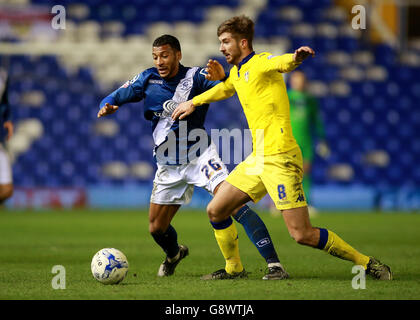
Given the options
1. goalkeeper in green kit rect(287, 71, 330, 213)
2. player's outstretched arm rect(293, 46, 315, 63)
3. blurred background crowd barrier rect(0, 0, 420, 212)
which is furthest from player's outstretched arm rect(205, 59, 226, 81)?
blurred background crowd barrier rect(0, 0, 420, 212)

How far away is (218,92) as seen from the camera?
222 inches

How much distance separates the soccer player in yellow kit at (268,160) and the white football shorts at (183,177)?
1.61 feet

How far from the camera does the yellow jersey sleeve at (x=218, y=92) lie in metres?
5.62

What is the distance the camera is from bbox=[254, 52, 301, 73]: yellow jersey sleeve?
500cm

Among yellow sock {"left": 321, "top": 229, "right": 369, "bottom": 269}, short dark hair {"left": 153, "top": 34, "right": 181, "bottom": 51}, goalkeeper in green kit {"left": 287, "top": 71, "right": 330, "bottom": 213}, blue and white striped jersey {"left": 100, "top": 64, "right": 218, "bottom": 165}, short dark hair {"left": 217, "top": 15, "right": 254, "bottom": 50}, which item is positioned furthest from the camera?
goalkeeper in green kit {"left": 287, "top": 71, "right": 330, "bottom": 213}

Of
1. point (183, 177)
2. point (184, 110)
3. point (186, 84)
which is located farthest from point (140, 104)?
point (184, 110)

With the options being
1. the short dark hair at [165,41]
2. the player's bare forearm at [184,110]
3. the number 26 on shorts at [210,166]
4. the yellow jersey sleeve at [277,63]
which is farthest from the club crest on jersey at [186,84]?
the yellow jersey sleeve at [277,63]

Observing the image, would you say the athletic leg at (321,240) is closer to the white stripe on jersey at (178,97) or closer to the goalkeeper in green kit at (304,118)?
the white stripe on jersey at (178,97)

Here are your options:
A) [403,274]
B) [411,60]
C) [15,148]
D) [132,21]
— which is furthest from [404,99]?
[403,274]

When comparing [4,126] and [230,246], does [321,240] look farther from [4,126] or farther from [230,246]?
[4,126]

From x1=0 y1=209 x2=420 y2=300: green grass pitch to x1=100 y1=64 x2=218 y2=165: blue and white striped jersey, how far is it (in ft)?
3.54

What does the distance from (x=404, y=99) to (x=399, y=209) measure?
10.7 feet

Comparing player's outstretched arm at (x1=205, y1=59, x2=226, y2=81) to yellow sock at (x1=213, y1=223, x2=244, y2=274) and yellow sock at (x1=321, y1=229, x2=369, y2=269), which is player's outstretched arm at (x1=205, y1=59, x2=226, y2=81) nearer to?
yellow sock at (x1=213, y1=223, x2=244, y2=274)

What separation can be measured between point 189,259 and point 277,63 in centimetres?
268
